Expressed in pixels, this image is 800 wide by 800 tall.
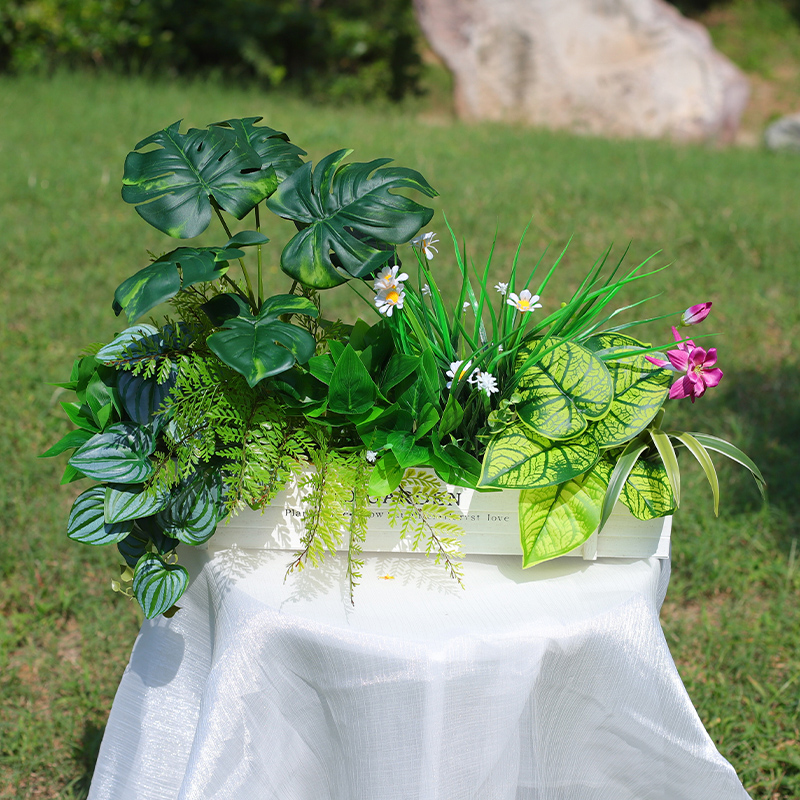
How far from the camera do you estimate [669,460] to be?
3.88 ft

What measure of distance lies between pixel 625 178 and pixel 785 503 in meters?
2.66

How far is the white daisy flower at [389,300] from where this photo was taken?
1216 mm

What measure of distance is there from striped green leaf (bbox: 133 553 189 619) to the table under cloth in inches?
3.1

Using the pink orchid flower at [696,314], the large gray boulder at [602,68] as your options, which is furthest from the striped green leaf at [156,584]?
the large gray boulder at [602,68]

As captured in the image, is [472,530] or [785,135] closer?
[472,530]

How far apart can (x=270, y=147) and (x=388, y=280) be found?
306 millimetres

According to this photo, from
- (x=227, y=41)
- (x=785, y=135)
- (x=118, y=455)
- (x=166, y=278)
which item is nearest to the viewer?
(x=166, y=278)

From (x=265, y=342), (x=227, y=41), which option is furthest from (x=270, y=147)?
(x=227, y=41)

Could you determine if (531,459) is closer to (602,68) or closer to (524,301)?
(524,301)

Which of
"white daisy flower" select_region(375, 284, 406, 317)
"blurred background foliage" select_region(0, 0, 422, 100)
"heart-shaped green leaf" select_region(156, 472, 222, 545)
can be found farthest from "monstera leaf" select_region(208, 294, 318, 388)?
"blurred background foliage" select_region(0, 0, 422, 100)

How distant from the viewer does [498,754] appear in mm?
1156

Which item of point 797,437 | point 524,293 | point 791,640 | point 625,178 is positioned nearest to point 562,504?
point 524,293

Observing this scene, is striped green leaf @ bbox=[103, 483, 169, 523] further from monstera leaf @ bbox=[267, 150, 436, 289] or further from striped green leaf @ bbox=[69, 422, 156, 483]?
monstera leaf @ bbox=[267, 150, 436, 289]

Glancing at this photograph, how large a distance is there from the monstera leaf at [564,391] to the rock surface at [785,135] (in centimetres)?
576
